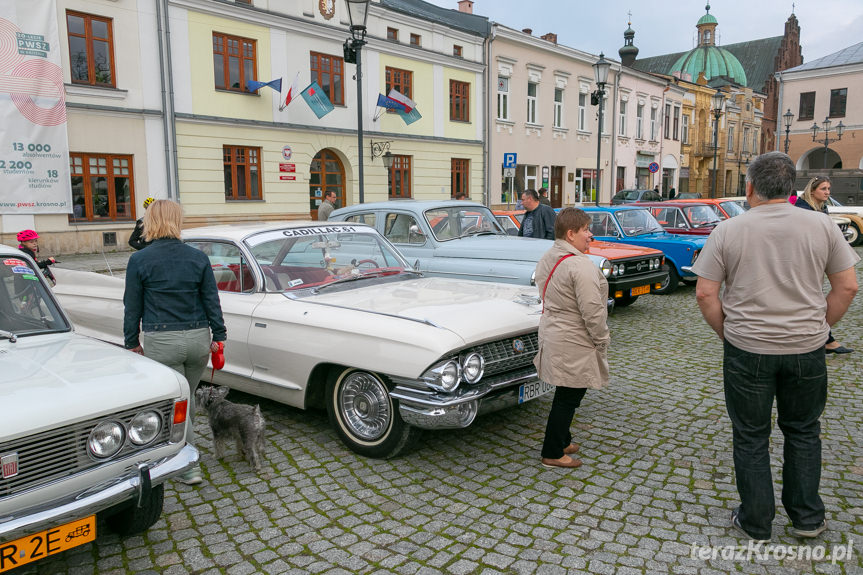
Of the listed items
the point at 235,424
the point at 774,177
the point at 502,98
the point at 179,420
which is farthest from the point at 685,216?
the point at 502,98

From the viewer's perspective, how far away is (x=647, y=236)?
11664 millimetres

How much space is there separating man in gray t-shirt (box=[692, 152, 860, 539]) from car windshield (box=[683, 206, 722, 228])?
9804 millimetres

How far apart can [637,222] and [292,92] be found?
43.4 ft

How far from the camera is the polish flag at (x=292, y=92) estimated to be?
20.3 m

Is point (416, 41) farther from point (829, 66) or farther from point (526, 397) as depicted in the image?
point (829, 66)

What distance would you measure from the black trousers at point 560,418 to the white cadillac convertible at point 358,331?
0.32 meters

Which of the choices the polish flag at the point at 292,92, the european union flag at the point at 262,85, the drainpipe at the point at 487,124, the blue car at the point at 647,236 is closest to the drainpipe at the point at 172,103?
the european union flag at the point at 262,85

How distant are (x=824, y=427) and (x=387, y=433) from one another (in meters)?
3.46

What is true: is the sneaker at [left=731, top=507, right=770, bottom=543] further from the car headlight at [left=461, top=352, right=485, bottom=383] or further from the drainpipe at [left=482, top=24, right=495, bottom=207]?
the drainpipe at [left=482, top=24, right=495, bottom=207]

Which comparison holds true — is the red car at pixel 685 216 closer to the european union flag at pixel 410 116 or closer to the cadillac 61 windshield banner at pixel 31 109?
the european union flag at pixel 410 116

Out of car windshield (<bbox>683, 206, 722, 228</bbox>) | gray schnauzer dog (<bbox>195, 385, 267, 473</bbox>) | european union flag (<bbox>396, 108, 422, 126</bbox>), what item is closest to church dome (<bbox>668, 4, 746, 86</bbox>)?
european union flag (<bbox>396, 108, 422, 126</bbox>)

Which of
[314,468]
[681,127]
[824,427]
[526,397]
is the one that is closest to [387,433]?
[314,468]

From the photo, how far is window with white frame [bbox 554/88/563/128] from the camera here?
32375 millimetres

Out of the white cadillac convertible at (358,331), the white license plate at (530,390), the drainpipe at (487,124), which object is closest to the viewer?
the white cadillac convertible at (358,331)
